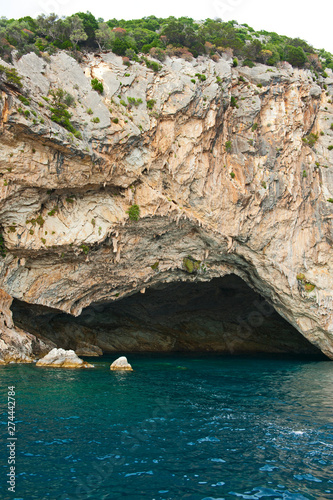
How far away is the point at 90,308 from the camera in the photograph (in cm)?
3950

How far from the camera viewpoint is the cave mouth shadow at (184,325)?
39.6 metres

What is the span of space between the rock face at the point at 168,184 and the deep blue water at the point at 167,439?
10.5m

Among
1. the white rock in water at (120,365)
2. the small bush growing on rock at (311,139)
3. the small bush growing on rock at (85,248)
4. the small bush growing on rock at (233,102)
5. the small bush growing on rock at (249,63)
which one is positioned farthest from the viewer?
the small bush growing on rock at (249,63)

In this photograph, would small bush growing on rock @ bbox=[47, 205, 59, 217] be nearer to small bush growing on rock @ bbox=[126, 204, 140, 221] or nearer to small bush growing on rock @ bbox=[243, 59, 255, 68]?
small bush growing on rock @ bbox=[126, 204, 140, 221]

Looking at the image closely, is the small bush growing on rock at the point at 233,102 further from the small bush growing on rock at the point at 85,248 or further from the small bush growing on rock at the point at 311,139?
the small bush growing on rock at the point at 85,248

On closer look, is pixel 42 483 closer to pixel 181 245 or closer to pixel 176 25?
pixel 181 245

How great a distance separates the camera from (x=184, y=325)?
45.5 metres

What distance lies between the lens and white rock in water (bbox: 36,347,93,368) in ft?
82.0

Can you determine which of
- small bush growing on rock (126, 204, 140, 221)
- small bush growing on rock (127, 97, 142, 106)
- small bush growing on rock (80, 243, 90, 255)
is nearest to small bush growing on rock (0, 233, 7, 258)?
small bush growing on rock (80, 243, 90, 255)

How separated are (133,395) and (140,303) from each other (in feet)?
79.9

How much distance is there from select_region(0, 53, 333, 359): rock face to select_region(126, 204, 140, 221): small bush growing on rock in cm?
35

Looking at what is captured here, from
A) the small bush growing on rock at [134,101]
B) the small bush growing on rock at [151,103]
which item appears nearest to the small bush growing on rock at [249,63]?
the small bush growing on rock at [151,103]

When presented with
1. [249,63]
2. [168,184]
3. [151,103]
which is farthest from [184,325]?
[249,63]

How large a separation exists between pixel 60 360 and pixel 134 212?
11929mm
